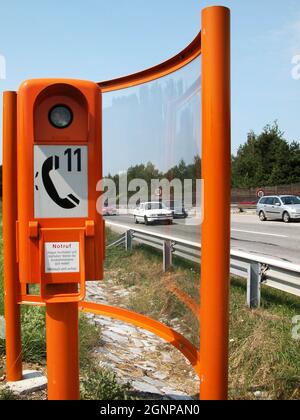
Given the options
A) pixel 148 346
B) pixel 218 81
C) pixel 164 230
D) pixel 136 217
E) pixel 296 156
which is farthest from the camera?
pixel 296 156

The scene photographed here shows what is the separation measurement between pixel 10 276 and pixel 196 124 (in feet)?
5.93

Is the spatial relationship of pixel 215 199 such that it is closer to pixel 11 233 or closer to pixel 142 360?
pixel 11 233

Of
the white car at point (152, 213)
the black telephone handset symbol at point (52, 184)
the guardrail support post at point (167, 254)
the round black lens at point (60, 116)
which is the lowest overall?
the guardrail support post at point (167, 254)

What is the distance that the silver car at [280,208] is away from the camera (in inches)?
944

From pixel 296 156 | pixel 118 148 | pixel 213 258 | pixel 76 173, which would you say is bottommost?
pixel 213 258

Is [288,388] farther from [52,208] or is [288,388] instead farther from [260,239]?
[260,239]

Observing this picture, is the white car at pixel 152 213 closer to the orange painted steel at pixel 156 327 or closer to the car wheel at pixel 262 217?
the orange painted steel at pixel 156 327

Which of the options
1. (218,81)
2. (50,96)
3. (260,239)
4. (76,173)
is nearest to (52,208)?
(76,173)

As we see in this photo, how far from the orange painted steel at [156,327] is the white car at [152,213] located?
72 centimetres

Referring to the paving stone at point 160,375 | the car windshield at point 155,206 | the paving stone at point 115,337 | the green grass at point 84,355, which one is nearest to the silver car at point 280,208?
the paving stone at point 115,337

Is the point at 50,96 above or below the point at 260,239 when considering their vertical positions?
above

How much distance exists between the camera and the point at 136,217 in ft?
12.4

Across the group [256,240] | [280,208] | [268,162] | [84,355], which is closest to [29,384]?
[84,355]

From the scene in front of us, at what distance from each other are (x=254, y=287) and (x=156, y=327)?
2.04m
